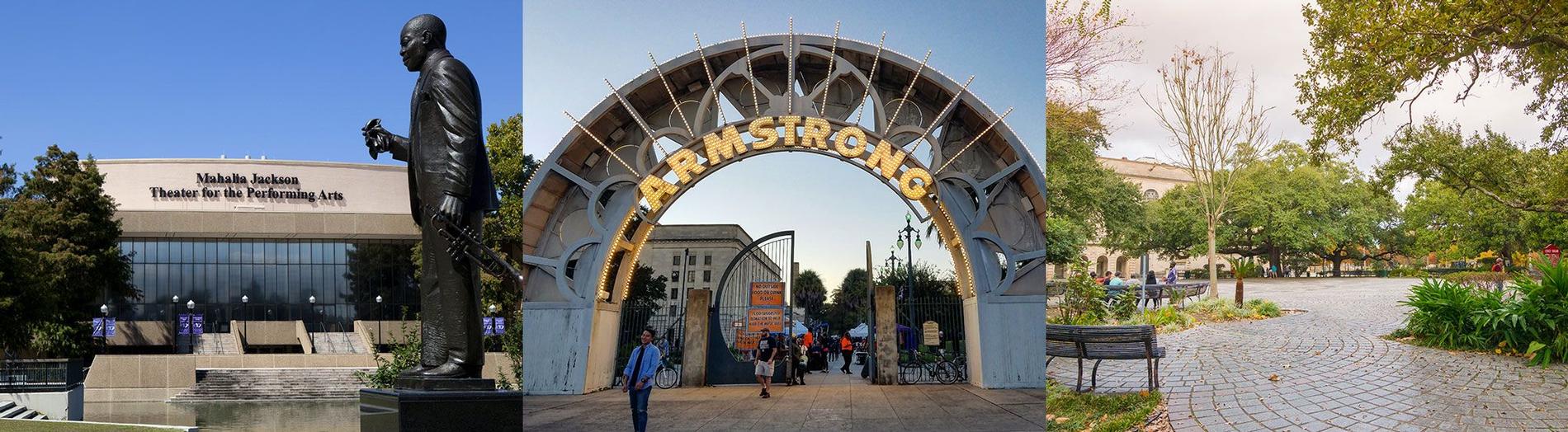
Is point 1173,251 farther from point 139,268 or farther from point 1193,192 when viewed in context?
point 139,268

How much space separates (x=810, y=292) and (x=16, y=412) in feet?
55.2

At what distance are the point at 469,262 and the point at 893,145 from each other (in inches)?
182

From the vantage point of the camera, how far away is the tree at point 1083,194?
10.7 meters

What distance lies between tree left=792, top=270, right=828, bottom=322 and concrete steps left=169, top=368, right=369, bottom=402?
20432mm

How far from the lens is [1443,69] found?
23.1 ft

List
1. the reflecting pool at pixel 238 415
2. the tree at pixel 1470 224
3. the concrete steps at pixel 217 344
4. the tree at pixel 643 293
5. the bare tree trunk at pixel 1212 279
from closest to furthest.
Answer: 1. the tree at pixel 1470 224
2. the tree at pixel 643 293
3. the bare tree trunk at pixel 1212 279
4. the reflecting pool at pixel 238 415
5. the concrete steps at pixel 217 344

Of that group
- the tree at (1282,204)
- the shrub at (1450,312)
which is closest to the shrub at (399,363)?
the tree at (1282,204)

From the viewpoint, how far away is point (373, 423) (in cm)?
537

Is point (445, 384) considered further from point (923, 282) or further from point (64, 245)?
point (64, 245)

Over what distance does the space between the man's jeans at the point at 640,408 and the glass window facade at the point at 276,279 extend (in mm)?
33427

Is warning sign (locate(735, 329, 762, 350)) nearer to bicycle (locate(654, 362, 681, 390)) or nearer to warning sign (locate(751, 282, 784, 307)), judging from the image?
warning sign (locate(751, 282, 784, 307))

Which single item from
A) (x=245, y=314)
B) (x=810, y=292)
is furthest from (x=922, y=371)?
(x=245, y=314)

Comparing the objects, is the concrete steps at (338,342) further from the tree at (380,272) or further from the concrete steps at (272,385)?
the concrete steps at (272,385)

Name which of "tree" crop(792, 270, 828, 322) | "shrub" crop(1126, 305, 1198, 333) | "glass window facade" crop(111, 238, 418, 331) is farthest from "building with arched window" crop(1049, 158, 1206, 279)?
"glass window facade" crop(111, 238, 418, 331)
